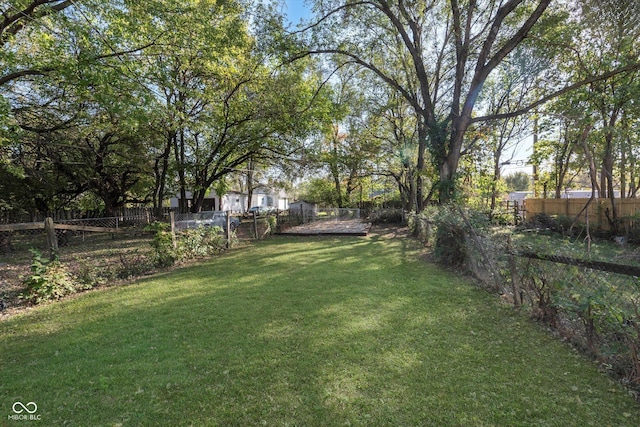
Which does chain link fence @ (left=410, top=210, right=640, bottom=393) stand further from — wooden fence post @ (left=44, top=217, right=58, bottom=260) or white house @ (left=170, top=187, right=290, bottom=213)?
white house @ (left=170, top=187, right=290, bottom=213)

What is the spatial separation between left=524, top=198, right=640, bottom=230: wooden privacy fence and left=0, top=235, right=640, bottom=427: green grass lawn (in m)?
9.65

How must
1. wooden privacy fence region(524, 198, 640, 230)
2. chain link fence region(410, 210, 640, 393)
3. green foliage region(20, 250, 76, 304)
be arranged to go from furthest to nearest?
1. wooden privacy fence region(524, 198, 640, 230)
2. green foliage region(20, 250, 76, 304)
3. chain link fence region(410, 210, 640, 393)

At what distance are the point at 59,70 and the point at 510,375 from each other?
10.1 metres

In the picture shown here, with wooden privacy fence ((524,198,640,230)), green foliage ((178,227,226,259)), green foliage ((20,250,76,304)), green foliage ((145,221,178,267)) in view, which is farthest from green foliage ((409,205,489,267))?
green foliage ((20,250,76,304))

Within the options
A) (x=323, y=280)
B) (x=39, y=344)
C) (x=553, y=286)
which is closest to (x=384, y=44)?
(x=323, y=280)

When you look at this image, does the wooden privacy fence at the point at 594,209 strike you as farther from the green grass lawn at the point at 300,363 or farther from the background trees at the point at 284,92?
the green grass lawn at the point at 300,363

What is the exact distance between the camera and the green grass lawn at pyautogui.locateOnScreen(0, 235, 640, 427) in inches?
93.5

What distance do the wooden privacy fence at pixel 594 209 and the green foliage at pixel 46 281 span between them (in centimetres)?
1478

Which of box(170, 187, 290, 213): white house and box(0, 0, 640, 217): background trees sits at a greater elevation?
box(0, 0, 640, 217): background trees

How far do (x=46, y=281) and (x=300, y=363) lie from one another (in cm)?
553

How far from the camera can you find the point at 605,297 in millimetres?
2779

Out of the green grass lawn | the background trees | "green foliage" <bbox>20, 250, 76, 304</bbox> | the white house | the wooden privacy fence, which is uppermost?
the background trees

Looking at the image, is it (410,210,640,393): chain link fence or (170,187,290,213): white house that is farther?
(170,187,290,213): white house

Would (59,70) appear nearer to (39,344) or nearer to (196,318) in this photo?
(39,344)
